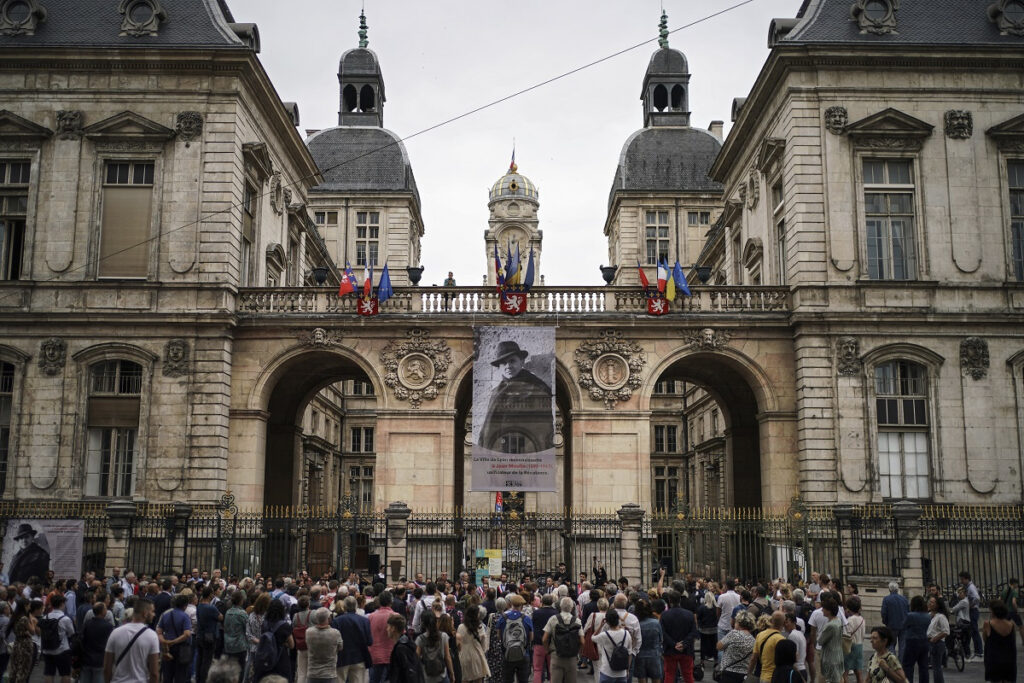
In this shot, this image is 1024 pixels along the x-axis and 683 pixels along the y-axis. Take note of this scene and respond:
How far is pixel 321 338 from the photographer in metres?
29.4

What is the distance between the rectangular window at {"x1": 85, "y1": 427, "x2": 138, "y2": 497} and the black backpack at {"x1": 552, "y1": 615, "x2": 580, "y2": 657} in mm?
18734

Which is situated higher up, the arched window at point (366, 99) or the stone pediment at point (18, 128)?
the arched window at point (366, 99)

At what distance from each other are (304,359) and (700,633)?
674 inches

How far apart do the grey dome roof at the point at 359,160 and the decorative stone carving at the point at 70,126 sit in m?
27.8

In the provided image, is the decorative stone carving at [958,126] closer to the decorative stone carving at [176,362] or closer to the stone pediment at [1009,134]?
the stone pediment at [1009,134]

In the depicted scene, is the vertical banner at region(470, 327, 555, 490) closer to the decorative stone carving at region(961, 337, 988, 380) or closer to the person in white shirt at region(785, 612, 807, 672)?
the decorative stone carving at region(961, 337, 988, 380)

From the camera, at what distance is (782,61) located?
2947 centimetres

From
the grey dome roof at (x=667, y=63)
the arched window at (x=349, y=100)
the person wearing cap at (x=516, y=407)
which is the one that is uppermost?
the grey dome roof at (x=667, y=63)

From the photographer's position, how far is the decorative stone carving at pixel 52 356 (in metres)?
28.4

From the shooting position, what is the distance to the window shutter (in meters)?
29.1

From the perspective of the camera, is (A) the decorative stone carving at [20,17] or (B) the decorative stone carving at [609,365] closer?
(B) the decorative stone carving at [609,365]

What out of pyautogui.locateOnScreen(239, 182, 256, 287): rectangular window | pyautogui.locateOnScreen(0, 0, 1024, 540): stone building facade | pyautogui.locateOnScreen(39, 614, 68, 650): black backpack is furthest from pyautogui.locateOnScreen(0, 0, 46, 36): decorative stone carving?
pyautogui.locateOnScreen(39, 614, 68, 650): black backpack

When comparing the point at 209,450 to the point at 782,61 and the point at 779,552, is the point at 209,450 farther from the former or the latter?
the point at 782,61

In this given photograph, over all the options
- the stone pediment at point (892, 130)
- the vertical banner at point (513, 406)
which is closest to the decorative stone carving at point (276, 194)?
the vertical banner at point (513, 406)
